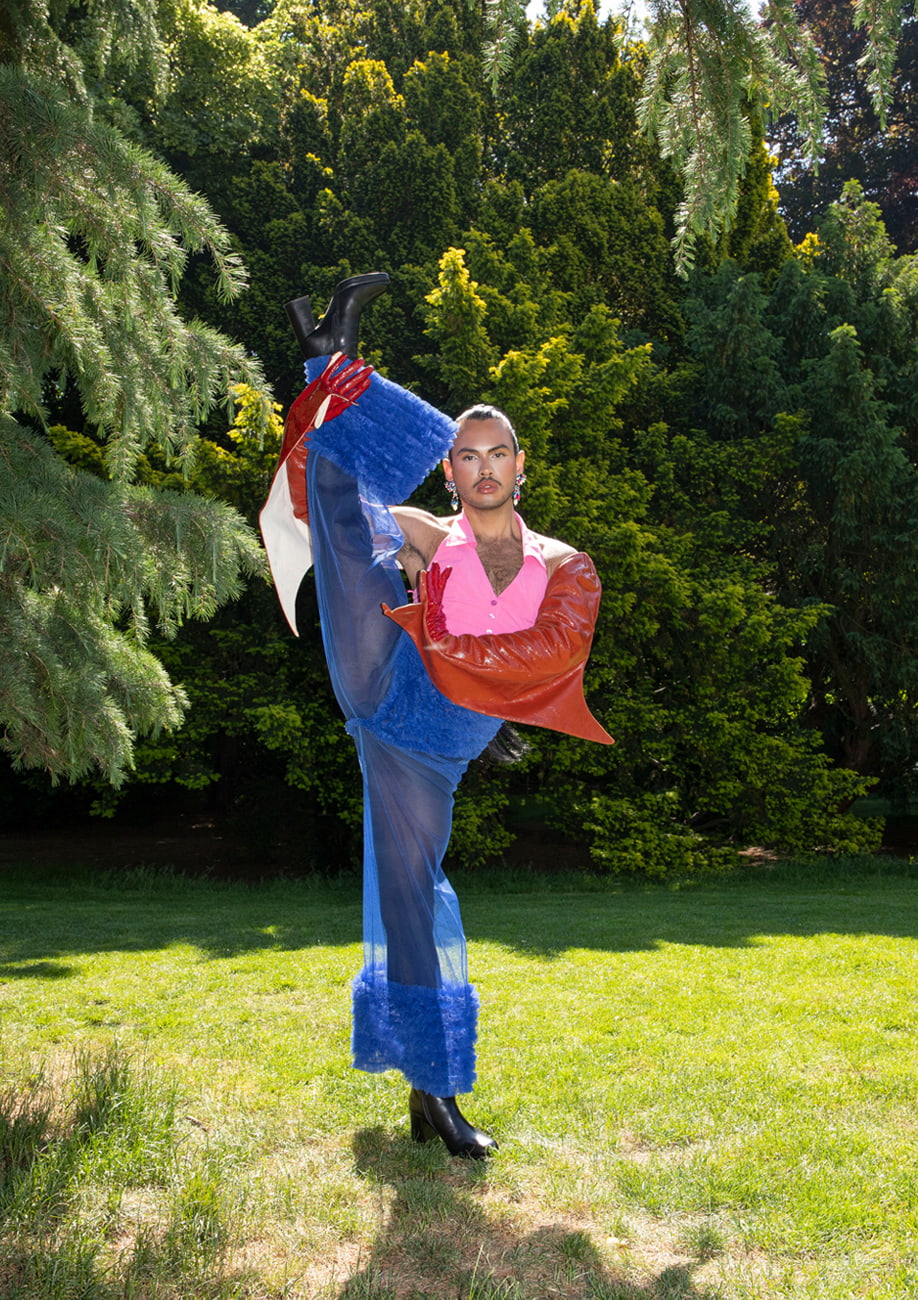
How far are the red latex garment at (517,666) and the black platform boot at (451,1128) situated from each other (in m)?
1.10

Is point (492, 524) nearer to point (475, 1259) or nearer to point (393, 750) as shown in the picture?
point (393, 750)

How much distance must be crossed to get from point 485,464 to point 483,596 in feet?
1.26

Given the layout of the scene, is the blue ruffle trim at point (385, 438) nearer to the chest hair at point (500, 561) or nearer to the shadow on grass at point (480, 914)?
Result: the chest hair at point (500, 561)

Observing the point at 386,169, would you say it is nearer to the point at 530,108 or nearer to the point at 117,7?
the point at 530,108

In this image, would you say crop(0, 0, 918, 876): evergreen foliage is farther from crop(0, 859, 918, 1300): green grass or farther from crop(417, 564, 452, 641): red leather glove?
crop(417, 564, 452, 641): red leather glove

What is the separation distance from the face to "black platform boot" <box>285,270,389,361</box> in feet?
1.35

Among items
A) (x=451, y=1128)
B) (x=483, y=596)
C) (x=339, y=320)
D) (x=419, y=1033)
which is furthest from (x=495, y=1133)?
(x=339, y=320)

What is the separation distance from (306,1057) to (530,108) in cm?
1206

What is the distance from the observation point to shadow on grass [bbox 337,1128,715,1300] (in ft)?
7.08

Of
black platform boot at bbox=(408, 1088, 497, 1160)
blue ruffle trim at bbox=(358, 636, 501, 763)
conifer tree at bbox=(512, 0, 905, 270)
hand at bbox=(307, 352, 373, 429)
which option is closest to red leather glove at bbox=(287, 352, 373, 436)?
hand at bbox=(307, 352, 373, 429)

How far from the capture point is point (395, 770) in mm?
2836

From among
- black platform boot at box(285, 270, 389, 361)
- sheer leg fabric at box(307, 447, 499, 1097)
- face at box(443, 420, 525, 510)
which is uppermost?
black platform boot at box(285, 270, 389, 361)

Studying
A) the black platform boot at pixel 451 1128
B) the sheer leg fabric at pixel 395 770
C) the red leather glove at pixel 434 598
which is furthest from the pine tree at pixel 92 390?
the black platform boot at pixel 451 1128

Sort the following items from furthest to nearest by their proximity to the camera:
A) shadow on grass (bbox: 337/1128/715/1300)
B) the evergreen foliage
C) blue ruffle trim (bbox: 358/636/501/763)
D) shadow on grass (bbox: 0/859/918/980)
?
the evergreen foliage < shadow on grass (bbox: 0/859/918/980) < blue ruffle trim (bbox: 358/636/501/763) < shadow on grass (bbox: 337/1128/715/1300)
